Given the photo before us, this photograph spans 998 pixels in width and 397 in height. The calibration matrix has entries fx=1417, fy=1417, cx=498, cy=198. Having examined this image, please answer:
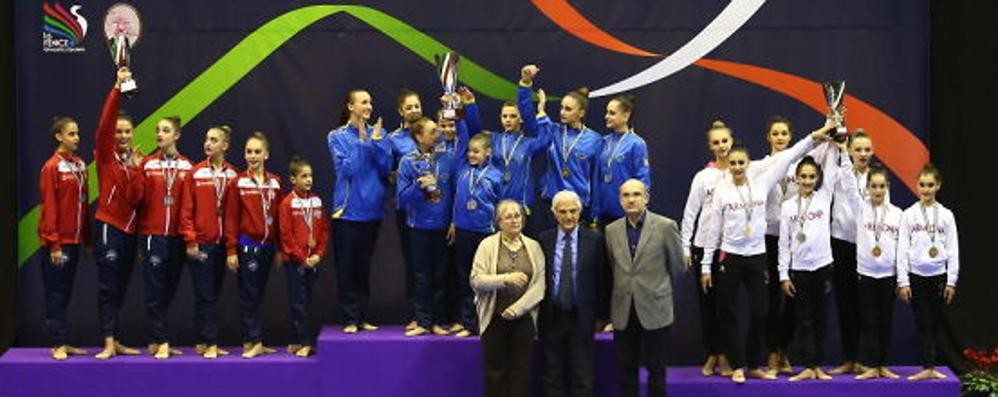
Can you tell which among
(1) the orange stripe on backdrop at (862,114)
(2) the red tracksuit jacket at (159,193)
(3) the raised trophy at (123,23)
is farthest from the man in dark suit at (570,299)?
(3) the raised trophy at (123,23)

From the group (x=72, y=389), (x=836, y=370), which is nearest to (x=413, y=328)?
(x=72, y=389)

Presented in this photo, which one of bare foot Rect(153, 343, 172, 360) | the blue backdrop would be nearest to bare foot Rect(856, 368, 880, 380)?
the blue backdrop

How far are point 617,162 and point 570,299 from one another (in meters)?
1.01

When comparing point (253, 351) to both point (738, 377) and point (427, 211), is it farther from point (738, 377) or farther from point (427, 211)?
point (738, 377)

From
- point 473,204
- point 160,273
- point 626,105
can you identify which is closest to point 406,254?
point 473,204

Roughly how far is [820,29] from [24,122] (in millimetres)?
5144

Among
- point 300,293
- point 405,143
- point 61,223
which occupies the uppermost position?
point 405,143

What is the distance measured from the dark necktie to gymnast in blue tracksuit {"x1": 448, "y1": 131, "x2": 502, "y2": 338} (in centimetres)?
66

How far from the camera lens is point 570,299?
7.68 m

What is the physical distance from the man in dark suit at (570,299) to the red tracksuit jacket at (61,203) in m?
2.76

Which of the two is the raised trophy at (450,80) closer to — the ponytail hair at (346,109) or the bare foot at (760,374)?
the ponytail hair at (346,109)

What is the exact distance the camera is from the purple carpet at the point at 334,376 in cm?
815

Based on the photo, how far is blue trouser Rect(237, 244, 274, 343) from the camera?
833 centimetres

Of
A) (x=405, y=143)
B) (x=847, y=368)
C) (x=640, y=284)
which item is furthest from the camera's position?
(x=405, y=143)
